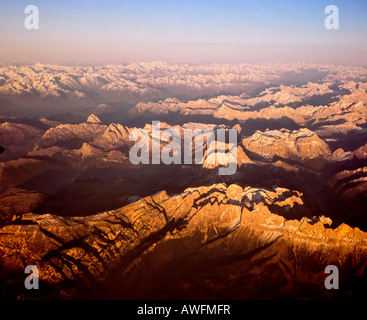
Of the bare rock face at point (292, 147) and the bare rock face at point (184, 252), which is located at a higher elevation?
the bare rock face at point (292, 147)

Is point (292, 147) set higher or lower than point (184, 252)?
higher

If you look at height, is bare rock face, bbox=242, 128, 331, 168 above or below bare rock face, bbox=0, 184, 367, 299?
above

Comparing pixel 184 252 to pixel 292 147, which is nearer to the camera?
pixel 184 252

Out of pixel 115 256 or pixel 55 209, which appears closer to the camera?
pixel 115 256

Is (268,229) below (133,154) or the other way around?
below

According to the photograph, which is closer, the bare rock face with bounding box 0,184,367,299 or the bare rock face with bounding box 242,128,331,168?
the bare rock face with bounding box 0,184,367,299

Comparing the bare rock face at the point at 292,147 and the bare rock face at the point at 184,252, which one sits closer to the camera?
the bare rock face at the point at 184,252
